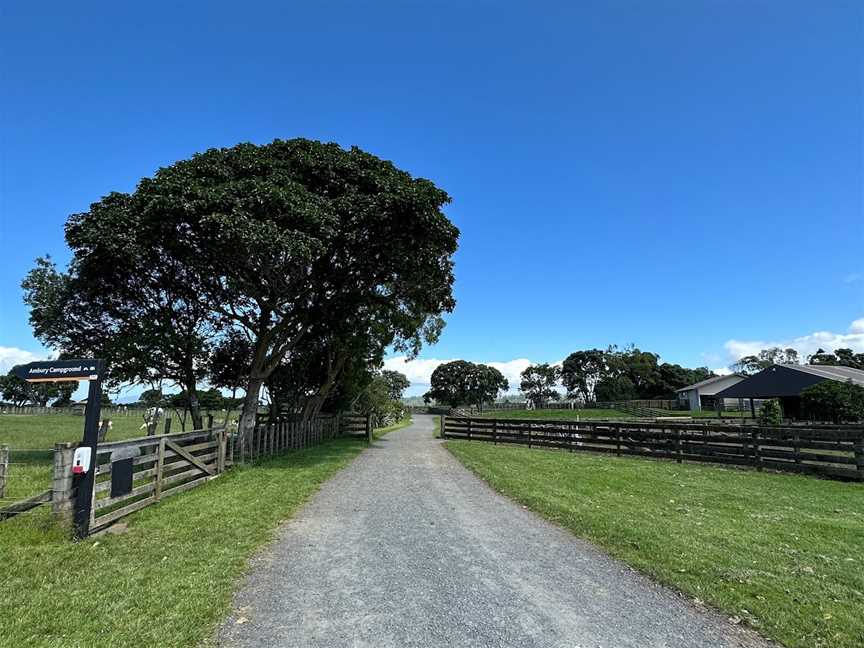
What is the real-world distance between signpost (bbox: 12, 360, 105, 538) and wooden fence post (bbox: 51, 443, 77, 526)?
0.25 ft

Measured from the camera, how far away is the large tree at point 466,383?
318 ft

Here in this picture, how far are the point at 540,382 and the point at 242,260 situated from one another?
92410mm

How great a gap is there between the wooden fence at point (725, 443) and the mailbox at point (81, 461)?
1480cm

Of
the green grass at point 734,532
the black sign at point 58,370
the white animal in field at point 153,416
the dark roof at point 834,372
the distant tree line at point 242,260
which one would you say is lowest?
the green grass at point 734,532

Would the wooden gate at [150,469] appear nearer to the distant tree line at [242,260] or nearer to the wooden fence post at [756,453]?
the distant tree line at [242,260]

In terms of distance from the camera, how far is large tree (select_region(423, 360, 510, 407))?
9694cm

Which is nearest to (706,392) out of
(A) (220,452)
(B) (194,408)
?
(B) (194,408)

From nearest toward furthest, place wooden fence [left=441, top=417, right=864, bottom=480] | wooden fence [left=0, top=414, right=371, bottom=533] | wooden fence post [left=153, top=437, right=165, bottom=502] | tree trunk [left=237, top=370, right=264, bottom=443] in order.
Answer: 1. wooden fence [left=0, top=414, right=371, bottom=533]
2. wooden fence post [left=153, top=437, right=165, bottom=502]
3. wooden fence [left=441, top=417, right=864, bottom=480]
4. tree trunk [left=237, top=370, right=264, bottom=443]

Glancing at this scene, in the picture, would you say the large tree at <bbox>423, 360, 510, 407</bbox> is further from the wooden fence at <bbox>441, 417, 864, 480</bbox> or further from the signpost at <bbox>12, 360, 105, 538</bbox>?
the signpost at <bbox>12, 360, 105, 538</bbox>

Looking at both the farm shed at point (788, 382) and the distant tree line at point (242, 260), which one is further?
the farm shed at point (788, 382)

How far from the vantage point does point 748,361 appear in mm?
95312

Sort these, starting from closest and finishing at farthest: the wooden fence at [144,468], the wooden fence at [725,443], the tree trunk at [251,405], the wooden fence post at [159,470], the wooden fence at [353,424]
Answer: the wooden fence at [144,468] < the wooden fence post at [159,470] < the wooden fence at [725,443] < the tree trunk at [251,405] < the wooden fence at [353,424]

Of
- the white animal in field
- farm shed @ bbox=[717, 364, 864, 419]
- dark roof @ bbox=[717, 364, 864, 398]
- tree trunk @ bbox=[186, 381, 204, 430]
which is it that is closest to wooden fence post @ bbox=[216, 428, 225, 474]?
the white animal in field

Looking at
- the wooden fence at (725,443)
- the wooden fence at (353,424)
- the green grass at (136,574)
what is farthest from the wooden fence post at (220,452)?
the wooden fence at (353,424)
